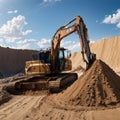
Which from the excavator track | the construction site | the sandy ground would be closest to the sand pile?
the construction site

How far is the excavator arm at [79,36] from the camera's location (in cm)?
1373

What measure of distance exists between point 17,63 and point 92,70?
43119mm

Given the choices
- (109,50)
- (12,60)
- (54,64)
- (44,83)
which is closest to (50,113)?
(44,83)

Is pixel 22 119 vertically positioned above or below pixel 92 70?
below

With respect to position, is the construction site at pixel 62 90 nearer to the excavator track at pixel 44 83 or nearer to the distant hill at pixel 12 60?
the excavator track at pixel 44 83

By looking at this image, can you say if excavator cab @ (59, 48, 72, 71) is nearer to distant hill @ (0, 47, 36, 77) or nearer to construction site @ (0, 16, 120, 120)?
construction site @ (0, 16, 120, 120)

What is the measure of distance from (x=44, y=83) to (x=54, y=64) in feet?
6.35

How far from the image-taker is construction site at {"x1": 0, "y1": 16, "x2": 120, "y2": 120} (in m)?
9.36

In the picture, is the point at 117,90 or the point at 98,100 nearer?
the point at 98,100

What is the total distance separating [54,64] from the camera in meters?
16.4

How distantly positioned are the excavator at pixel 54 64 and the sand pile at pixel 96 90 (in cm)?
179

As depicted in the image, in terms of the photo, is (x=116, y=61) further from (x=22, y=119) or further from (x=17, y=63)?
(x=22, y=119)

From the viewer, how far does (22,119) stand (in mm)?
8641

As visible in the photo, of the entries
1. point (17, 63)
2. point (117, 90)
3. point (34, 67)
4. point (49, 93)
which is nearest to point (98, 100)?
point (117, 90)
